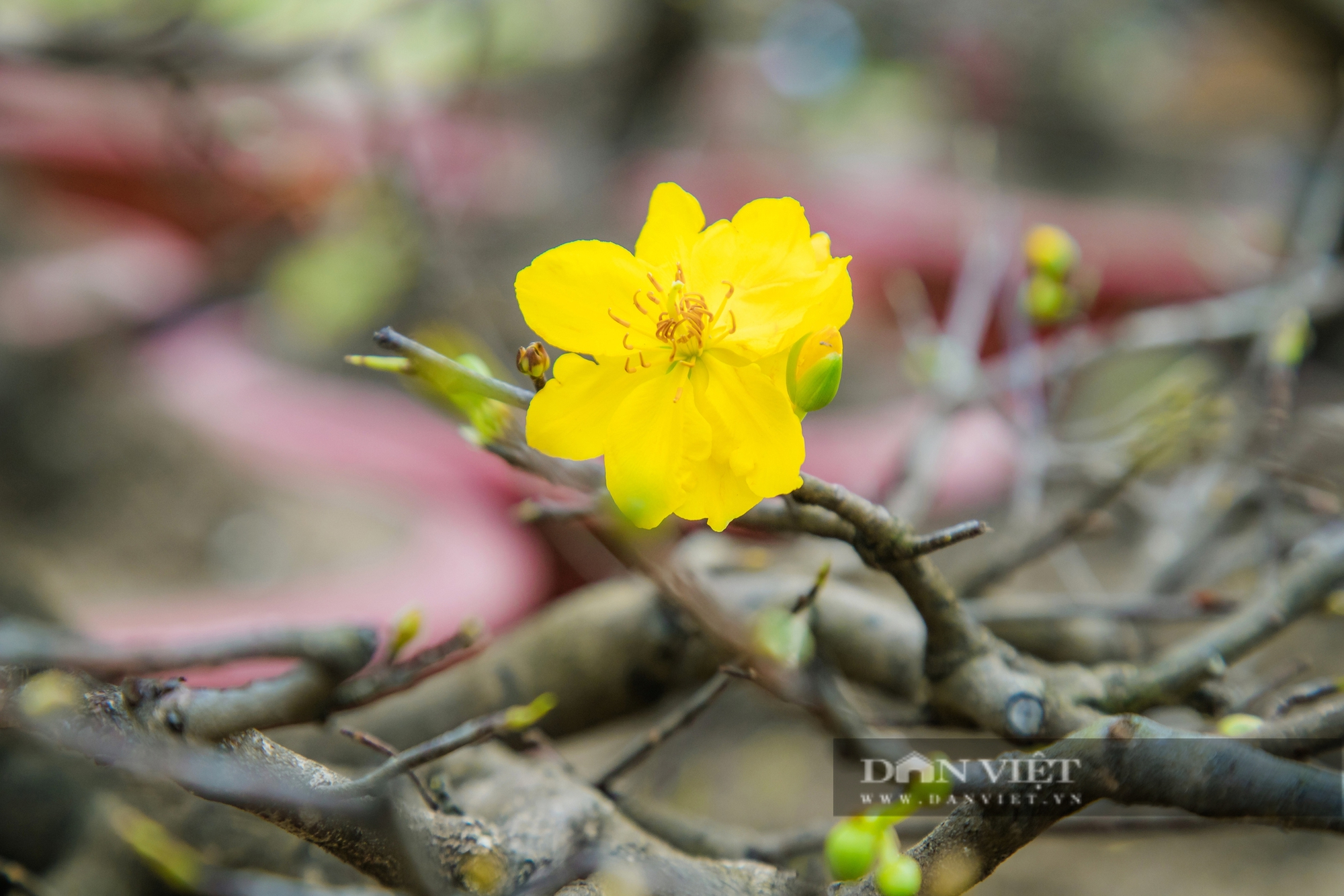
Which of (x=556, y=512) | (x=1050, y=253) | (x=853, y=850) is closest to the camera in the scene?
(x=853, y=850)

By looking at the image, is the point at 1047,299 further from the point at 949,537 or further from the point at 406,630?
the point at 406,630

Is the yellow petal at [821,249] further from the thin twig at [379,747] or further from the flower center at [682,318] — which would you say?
the thin twig at [379,747]

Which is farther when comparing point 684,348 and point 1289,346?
point 1289,346

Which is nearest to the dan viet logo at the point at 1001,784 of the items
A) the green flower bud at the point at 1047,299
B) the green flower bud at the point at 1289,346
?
the green flower bud at the point at 1047,299

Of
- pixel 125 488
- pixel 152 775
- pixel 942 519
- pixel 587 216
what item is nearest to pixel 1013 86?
pixel 587 216

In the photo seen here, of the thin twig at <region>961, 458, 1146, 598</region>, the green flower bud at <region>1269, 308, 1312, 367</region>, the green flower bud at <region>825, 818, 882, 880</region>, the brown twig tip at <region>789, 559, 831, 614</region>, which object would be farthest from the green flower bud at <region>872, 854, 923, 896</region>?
the green flower bud at <region>1269, 308, 1312, 367</region>

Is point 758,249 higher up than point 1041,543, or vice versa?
point 758,249

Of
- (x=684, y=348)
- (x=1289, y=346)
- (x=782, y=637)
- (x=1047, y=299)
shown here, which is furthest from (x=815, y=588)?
(x=1289, y=346)

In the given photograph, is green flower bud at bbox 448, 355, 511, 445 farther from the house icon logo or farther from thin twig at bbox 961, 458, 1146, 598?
thin twig at bbox 961, 458, 1146, 598
